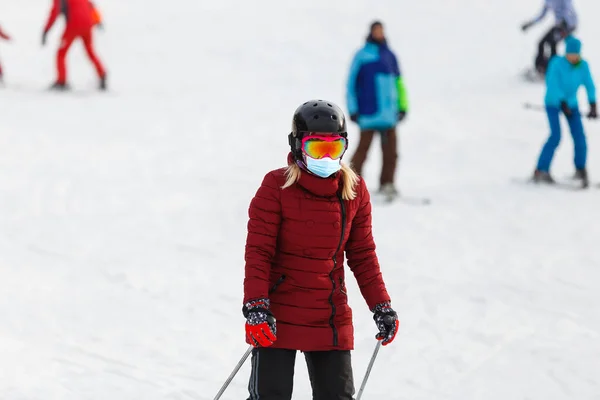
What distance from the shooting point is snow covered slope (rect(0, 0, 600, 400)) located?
5074mm

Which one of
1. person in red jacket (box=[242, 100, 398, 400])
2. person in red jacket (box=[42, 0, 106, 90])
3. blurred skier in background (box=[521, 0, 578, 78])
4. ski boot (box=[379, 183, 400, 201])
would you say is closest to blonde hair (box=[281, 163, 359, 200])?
person in red jacket (box=[242, 100, 398, 400])

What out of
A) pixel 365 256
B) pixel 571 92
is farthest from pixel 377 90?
pixel 365 256

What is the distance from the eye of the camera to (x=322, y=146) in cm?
336

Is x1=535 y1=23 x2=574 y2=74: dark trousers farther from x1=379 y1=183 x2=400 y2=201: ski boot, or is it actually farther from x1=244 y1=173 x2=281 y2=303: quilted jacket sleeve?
x1=244 y1=173 x2=281 y2=303: quilted jacket sleeve

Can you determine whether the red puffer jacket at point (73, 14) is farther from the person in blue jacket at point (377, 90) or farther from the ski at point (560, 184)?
the ski at point (560, 184)

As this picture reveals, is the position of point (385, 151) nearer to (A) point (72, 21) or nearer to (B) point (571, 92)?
(B) point (571, 92)

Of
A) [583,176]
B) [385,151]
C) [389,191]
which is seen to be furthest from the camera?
[583,176]

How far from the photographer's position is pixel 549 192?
8727mm

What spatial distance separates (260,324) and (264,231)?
0.36 m

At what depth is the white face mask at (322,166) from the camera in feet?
11.0

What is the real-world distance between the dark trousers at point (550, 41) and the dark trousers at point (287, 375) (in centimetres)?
1050

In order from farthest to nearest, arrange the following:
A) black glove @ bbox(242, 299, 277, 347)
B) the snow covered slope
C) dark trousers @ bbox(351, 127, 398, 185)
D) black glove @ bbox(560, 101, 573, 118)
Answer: black glove @ bbox(560, 101, 573, 118), dark trousers @ bbox(351, 127, 398, 185), the snow covered slope, black glove @ bbox(242, 299, 277, 347)

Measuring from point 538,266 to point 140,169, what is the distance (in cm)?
434

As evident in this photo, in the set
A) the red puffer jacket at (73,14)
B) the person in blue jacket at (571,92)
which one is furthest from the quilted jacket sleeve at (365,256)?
the red puffer jacket at (73,14)
